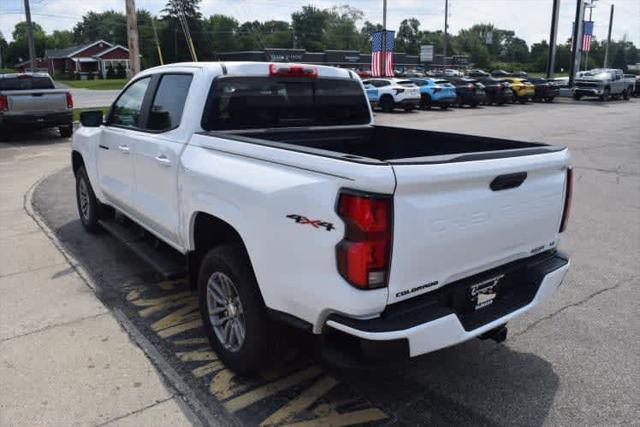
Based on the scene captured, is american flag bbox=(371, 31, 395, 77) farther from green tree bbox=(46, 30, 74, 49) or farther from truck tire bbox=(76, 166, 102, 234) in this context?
green tree bbox=(46, 30, 74, 49)

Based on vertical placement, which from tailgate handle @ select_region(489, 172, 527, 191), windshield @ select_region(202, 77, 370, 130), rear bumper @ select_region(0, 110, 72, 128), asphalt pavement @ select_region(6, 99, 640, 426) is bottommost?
asphalt pavement @ select_region(6, 99, 640, 426)

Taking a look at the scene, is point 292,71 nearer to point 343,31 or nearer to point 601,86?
point 601,86

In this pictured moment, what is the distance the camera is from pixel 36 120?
15.0 meters

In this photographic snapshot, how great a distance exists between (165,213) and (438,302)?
2.25m

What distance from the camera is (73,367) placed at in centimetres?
368

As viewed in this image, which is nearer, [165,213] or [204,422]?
[204,422]

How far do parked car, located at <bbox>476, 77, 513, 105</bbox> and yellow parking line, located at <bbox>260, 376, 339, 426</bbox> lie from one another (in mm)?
31861

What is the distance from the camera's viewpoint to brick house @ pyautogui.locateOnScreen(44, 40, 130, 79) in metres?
91.5

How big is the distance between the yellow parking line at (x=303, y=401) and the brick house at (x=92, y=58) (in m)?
95.0

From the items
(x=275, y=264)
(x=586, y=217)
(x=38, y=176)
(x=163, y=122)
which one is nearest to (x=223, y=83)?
(x=163, y=122)

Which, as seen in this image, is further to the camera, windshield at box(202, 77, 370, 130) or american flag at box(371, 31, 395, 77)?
american flag at box(371, 31, 395, 77)

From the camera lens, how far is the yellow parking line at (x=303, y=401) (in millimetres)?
3141

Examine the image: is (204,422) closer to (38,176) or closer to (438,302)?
(438,302)

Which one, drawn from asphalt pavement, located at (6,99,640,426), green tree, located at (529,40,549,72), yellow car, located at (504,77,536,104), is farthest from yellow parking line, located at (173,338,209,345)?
green tree, located at (529,40,549,72)
